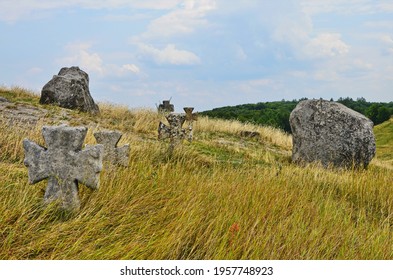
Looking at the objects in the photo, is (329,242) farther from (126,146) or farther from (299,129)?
(299,129)

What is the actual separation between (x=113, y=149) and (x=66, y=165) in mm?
2237

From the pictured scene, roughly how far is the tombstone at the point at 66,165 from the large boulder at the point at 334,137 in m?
8.72

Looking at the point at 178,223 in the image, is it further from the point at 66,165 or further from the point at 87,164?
the point at 66,165

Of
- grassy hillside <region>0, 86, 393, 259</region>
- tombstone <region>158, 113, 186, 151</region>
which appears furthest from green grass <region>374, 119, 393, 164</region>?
grassy hillside <region>0, 86, 393, 259</region>

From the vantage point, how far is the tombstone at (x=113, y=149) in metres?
7.28

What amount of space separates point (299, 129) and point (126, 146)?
7374mm

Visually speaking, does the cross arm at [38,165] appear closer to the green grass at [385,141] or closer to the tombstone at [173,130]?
the tombstone at [173,130]

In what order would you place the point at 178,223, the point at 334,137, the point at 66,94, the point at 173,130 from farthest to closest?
1. the point at 66,94
2. the point at 334,137
3. the point at 173,130
4. the point at 178,223

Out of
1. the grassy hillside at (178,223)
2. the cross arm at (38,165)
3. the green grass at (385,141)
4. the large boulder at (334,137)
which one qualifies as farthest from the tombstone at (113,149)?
the green grass at (385,141)

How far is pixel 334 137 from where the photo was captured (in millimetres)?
12914

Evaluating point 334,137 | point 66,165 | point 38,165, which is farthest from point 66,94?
point 66,165

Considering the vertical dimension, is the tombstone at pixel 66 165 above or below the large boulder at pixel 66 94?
below

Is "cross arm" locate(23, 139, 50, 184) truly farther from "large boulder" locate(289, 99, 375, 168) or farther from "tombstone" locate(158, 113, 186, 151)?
"large boulder" locate(289, 99, 375, 168)
